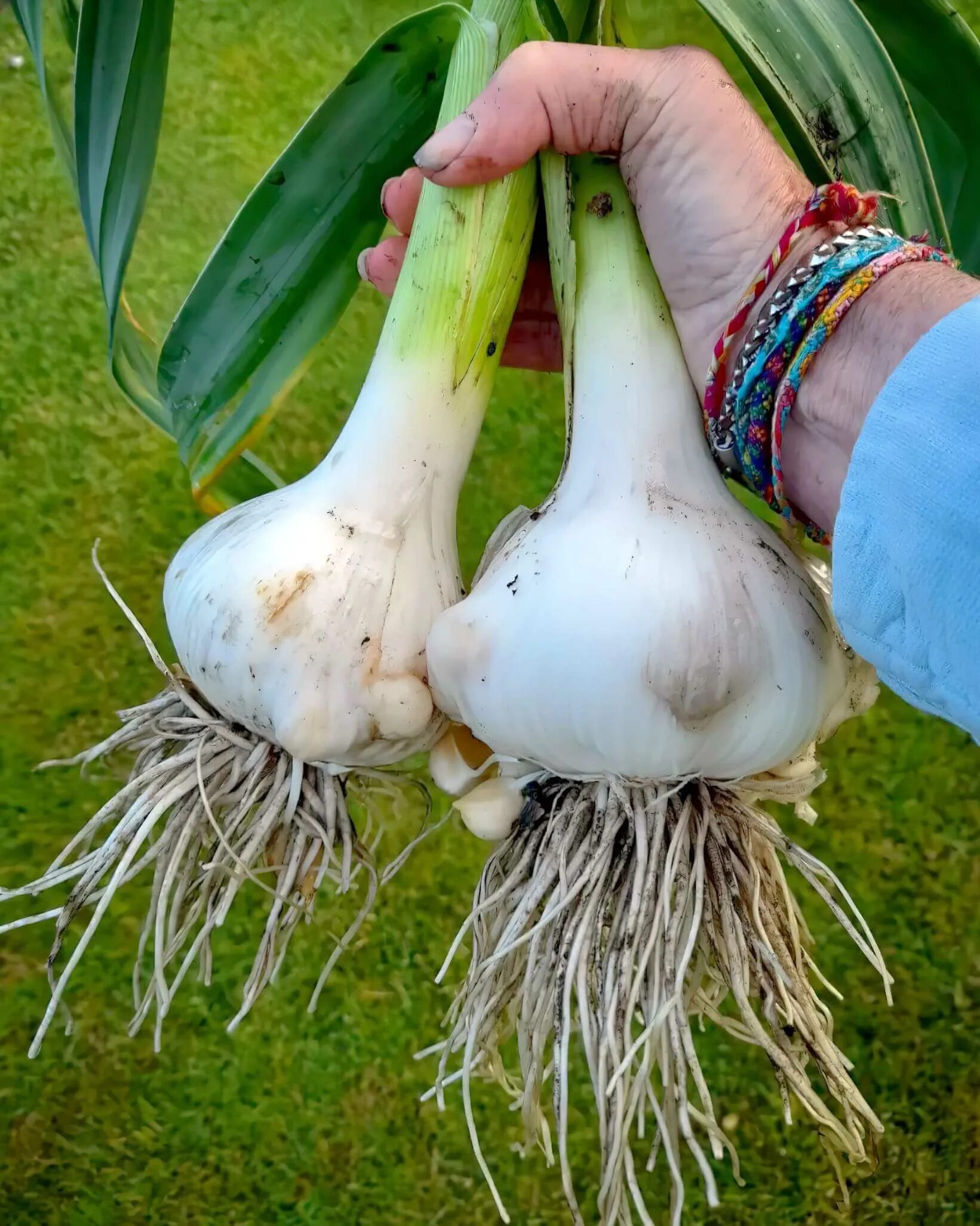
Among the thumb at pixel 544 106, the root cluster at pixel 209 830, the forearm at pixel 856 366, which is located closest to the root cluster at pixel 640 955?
the root cluster at pixel 209 830

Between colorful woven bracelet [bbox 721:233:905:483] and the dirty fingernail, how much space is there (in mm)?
217

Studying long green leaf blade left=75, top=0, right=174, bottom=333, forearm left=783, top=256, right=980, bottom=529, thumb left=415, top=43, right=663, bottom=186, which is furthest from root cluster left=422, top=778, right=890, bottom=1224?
long green leaf blade left=75, top=0, right=174, bottom=333

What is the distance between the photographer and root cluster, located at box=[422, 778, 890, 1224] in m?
0.56

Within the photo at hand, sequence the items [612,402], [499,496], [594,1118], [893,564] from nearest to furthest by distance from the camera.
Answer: [893,564] → [612,402] → [594,1118] → [499,496]

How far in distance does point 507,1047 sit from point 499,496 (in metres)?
0.66

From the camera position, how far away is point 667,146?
557 mm

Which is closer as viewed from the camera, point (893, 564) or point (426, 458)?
point (893, 564)

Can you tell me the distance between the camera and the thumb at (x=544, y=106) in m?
0.55

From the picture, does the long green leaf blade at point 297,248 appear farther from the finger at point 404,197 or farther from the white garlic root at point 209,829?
the white garlic root at point 209,829

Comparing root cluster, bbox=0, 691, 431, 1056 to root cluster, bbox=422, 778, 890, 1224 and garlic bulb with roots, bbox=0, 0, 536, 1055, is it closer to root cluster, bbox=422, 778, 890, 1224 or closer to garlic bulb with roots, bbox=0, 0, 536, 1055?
garlic bulb with roots, bbox=0, 0, 536, 1055

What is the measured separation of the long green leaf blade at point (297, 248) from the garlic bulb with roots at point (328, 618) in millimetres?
90

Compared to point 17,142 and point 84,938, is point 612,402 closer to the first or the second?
point 84,938

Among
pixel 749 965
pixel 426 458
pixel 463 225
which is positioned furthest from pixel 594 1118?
pixel 463 225

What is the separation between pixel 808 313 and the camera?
1.74 feet
